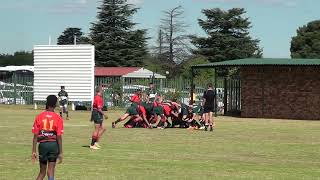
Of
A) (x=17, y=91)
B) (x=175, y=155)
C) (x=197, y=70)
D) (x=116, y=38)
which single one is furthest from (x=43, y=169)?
(x=116, y=38)

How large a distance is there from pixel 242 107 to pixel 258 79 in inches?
71.8

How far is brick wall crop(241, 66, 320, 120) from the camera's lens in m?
37.2

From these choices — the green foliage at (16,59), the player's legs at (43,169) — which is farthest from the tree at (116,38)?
the player's legs at (43,169)

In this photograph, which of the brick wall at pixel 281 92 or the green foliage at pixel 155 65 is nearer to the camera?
the brick wall at pixel 281 92

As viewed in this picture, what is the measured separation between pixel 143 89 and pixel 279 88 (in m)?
7.65

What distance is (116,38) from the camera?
307 ft

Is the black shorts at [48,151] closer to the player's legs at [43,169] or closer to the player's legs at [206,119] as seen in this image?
the player's legs at [43,169]

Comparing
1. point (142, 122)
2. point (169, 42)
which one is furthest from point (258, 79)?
point (169, 42)

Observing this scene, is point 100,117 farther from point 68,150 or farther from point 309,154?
point 309,154

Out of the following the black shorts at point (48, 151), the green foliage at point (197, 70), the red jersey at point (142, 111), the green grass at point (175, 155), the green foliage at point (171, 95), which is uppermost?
the green foliage at point (197, 70)

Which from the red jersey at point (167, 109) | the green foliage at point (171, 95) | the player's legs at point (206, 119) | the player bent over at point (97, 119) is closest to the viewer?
the player bent over at point (97, 119)

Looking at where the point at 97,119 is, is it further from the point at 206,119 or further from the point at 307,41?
the point at 307,41

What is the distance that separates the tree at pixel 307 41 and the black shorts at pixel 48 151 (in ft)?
261

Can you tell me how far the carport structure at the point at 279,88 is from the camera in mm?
37062
